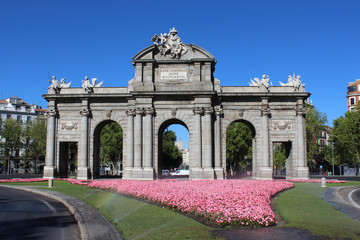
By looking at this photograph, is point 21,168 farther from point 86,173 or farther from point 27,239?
point 27,239

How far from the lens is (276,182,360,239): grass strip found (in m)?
11.9

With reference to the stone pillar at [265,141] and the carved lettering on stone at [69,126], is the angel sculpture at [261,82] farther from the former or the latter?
the carved lettering on stone at [69,126]

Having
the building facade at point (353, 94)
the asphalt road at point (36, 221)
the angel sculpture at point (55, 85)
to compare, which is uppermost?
the building facade at point (353, 94)

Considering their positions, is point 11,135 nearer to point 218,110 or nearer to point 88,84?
point 88,84

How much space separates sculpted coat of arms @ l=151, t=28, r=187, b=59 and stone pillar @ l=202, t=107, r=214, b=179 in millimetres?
7329

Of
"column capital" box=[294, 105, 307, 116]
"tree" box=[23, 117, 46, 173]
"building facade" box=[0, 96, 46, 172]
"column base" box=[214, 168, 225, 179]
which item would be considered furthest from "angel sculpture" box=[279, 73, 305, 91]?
"building facade" box=[0, 96, 46, 172]

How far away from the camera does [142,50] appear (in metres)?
39.8

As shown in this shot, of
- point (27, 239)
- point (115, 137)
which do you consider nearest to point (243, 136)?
point (115, 137)

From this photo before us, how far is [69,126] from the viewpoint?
4156cm

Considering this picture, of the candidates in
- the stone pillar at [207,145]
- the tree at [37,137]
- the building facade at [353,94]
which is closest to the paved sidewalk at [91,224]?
the stone pillar at [207,145]

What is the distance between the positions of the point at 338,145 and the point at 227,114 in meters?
45.7

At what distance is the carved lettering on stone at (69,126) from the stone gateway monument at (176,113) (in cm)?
7

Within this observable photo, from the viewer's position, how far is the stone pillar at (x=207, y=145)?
37.9 metres

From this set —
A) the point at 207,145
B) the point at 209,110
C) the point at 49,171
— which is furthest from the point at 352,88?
the point at 49,171
